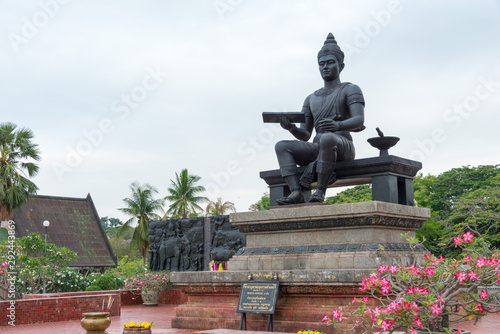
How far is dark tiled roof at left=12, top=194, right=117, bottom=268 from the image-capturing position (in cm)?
2939

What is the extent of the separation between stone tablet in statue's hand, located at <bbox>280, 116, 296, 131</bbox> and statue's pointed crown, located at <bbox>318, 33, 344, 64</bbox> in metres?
1.18

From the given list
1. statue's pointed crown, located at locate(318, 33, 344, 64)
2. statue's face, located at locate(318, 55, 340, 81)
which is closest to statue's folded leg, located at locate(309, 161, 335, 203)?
statue's face, located at locate(318, 55, 340, 81)

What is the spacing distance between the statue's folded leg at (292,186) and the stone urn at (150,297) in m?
8.36

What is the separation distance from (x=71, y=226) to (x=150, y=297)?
1657 cm

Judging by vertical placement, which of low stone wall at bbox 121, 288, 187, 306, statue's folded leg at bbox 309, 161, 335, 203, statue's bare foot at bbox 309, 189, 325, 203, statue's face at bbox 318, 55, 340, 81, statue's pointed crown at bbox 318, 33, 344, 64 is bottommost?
low stone wall at bbox 121, 288, 187, 306

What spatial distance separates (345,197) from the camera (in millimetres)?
40031

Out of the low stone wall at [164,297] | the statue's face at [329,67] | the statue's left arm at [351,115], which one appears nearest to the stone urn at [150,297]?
the low stone wall at [164,297]

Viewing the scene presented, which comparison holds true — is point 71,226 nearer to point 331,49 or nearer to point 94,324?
point 331,49

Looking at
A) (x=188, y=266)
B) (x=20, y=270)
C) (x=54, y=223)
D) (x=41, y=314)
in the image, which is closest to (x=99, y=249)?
(x=54, y=223)

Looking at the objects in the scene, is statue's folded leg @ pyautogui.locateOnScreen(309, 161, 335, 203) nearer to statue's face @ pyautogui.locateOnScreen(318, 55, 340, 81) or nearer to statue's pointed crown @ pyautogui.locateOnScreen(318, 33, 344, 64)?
statue's face @ pyautogui.locateOnScreen(318, 55, 340, 81)

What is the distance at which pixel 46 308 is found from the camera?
10688 millimetres

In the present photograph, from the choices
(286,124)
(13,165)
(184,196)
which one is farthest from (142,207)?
Result: (286,124)

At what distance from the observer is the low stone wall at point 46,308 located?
33.5 ft

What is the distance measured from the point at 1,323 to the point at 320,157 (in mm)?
6488
